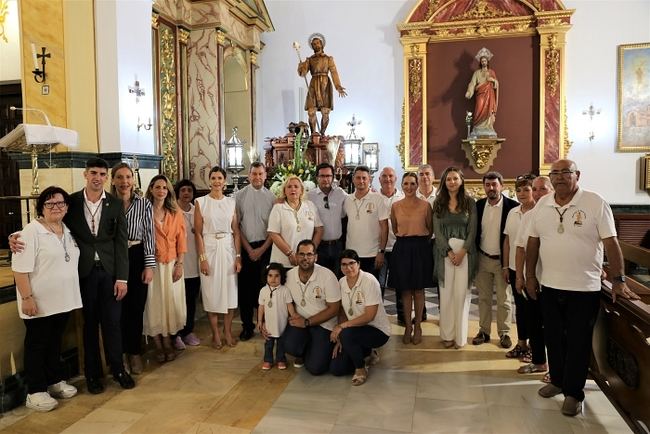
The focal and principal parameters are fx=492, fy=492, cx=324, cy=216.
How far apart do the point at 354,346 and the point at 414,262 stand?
3.16 feet

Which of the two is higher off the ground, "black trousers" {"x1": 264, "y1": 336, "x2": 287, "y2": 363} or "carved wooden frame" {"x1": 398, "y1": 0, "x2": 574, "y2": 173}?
"carved wooden frame" {"x1": 398, "y1": 0, "x2": 574, "y2": 173}

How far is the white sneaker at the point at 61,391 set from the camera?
310 cm

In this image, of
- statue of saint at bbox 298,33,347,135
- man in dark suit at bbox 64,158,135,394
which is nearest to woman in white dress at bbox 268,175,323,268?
man in dark suit at bbox 64,158,135,394

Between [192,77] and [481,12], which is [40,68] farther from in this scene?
[481,12]

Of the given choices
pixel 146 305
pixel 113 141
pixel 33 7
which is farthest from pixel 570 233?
pixel 33 7

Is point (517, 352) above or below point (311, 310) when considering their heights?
below

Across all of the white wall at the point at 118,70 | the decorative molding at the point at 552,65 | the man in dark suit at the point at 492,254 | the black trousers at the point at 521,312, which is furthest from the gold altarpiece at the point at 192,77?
the decorative molding at the point at 552,65

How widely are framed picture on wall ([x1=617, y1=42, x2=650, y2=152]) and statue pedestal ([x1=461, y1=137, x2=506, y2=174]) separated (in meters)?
1.75

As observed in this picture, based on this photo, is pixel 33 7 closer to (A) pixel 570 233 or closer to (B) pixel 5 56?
(B) pixel 5 56

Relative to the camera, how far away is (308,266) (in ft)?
11.3

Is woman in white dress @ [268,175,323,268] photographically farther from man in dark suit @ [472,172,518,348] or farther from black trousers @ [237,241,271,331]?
man in dark suit @ [472,172,518,348]

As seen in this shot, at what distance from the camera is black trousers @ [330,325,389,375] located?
10.8 ft

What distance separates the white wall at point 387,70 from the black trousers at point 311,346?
505 cm

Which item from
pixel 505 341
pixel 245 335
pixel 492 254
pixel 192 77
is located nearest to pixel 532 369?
pixel 505 341
